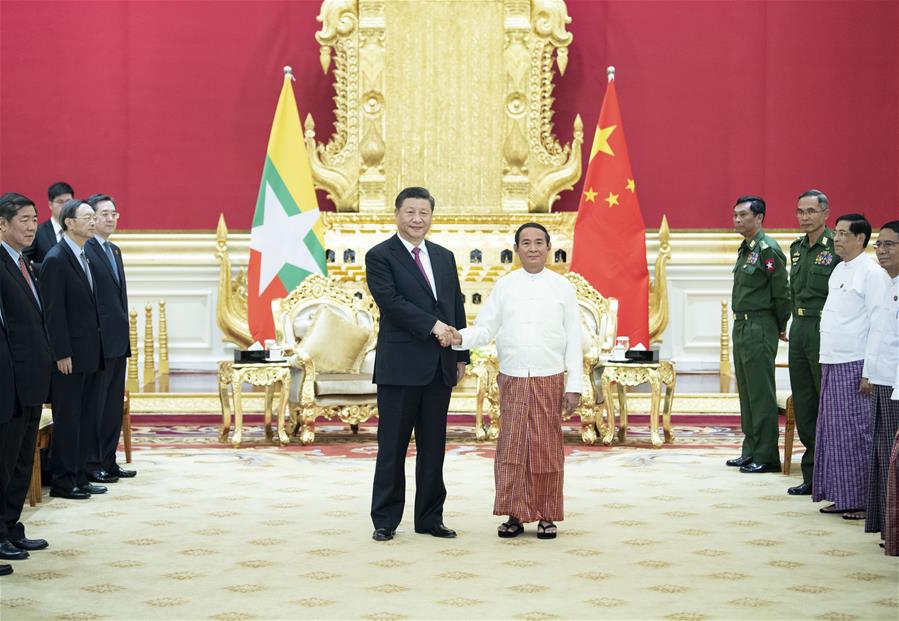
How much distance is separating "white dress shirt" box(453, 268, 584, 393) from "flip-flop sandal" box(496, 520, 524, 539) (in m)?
0.60

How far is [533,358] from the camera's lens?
16.7 ft

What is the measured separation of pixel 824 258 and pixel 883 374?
1218 millimetres

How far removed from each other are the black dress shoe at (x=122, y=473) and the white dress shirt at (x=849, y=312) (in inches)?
144

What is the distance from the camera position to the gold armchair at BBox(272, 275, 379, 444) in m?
8.09

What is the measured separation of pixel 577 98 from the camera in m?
11.1

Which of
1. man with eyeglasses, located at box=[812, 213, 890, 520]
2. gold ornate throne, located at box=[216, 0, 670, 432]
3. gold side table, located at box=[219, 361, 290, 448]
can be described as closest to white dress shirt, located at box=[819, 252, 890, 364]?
man with eyeglasses, located at box=[812, 213, 890, 520]

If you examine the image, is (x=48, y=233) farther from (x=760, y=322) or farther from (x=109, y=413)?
(x=760, y=322)

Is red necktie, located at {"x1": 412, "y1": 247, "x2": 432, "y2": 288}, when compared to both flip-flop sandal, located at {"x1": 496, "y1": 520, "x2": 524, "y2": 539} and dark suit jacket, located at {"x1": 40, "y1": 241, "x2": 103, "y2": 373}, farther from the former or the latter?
dark suit jacket, located at {"x1": 40, "y1": 241, "x2": 103, "y2": 373}

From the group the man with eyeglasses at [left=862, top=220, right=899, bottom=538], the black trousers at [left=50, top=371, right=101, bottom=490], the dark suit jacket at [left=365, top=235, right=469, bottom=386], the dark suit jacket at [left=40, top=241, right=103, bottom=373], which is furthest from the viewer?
the black trousers at [left=50, top=371, right=101, bottom=490]

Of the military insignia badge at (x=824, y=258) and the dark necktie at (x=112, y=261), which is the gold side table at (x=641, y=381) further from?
the dark necktie at (x=112, y=261)

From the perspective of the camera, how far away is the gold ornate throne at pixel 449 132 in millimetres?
10633

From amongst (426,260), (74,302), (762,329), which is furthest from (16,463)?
(762,329)

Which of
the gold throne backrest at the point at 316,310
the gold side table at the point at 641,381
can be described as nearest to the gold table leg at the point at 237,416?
the gold throne backrest at the point at 316,310

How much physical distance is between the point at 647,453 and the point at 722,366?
3.07 meters
